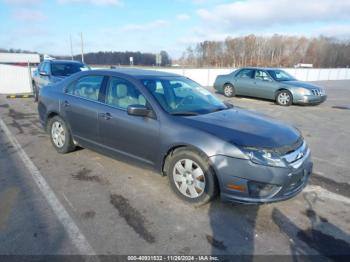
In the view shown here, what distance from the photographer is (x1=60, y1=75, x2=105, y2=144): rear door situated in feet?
14.1

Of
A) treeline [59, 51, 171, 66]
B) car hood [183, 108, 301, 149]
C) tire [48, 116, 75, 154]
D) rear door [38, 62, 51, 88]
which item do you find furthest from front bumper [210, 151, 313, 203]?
treeline [59, 51, 171, 66]

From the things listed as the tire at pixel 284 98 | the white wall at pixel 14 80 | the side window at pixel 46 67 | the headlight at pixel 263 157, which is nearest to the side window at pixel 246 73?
the tire at pixel 284 98

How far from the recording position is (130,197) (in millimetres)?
3555

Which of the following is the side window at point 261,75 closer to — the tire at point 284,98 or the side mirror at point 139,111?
the tire at point 284,98

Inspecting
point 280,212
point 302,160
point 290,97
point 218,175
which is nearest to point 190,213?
point 218,175

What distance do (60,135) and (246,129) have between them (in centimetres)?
342

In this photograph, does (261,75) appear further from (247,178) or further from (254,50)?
(254,50)

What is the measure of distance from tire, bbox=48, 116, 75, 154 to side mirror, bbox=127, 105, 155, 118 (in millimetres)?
1832

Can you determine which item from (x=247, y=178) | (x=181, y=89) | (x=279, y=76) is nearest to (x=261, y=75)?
(x=279, y=76)

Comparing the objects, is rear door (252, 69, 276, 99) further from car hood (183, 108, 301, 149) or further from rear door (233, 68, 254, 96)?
car hood (183, 108, 301, 149)

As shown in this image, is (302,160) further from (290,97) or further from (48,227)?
(290,97)

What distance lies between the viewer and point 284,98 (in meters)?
11.5

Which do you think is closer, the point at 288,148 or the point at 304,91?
the point at 288,148

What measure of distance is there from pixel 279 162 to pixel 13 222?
2935 millimetres
